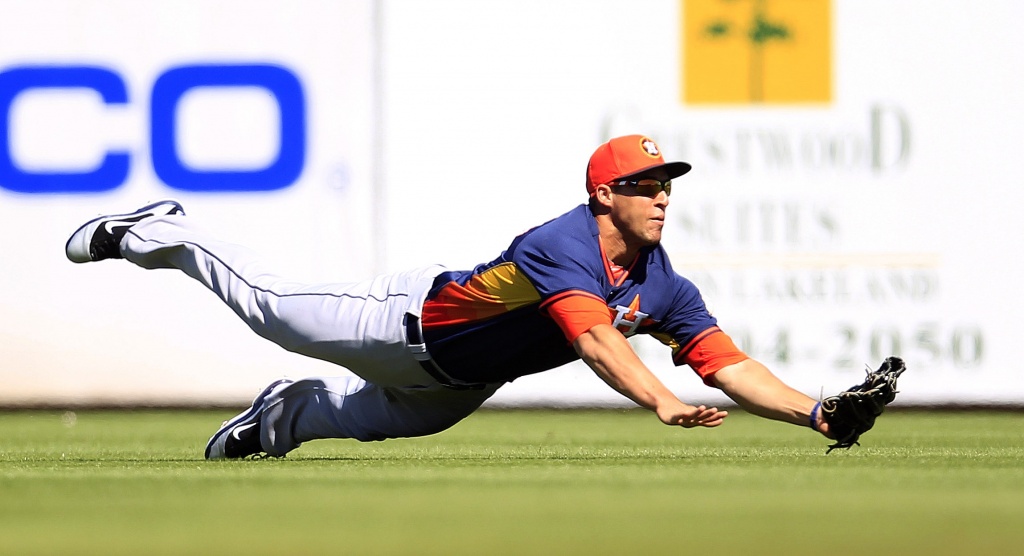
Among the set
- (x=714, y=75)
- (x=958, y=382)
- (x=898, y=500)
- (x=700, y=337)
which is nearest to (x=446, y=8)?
(x=714, y=75)

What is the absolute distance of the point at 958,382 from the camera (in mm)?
10195

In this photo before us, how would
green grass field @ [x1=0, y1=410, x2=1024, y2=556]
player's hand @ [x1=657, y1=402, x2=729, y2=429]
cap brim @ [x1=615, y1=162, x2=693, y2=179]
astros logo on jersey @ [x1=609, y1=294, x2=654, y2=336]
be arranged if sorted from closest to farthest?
green grass field @ [x1=0, y1=410, x2=1024, y2=556]
player's hand @ [x1=657, y1=402, x2=729, y2=429]
cap brim @ [x1=615, y1=162, x2=693, y2=179]
astros logo on jersey @ [x1=609, y1=294, x2=654, y2=336]

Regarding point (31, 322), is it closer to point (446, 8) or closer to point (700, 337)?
point (446, 8)

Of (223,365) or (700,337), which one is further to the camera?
(223,365)

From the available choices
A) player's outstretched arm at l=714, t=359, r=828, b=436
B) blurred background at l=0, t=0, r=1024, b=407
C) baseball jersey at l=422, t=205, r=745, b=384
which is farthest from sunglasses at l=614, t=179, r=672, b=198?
blurred background at l=0, t=0, r=1024, b=407

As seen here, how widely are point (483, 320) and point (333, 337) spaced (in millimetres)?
650

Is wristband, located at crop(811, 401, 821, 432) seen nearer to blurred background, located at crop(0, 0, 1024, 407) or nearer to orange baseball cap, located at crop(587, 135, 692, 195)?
orange baseball cap, located at crop(587, 135, 692, 195)

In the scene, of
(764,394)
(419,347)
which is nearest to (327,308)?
(419,347)

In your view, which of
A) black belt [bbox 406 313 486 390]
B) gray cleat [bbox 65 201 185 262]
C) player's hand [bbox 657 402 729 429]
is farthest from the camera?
gray cleat [bbox 65 201 185 262]

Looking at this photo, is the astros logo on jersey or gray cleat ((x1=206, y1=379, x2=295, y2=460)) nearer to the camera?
the astros logo on jersey

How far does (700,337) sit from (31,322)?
5991 millimetres

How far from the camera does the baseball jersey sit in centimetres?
552

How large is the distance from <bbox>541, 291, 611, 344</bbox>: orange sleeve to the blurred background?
489 cm

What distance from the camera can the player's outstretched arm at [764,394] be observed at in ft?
18.0
